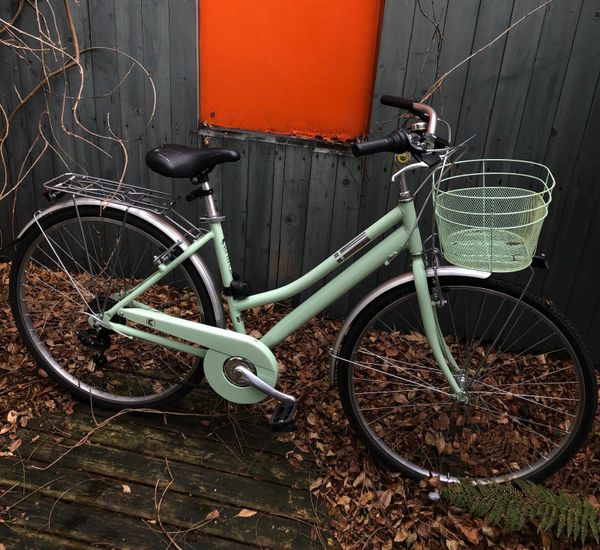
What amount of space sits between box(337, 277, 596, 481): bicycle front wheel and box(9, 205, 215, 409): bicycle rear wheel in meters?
0.91

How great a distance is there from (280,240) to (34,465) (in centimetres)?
179

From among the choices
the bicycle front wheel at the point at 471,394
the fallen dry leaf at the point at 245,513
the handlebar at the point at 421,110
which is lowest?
the fallen dry leaf at the point at 245,513

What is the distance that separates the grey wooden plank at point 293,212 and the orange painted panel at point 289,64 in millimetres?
153

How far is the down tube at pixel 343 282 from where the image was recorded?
2.10m

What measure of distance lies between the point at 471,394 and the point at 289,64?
1.96 meters

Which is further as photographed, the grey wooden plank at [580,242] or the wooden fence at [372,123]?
the grey wooden plank at [580,242]

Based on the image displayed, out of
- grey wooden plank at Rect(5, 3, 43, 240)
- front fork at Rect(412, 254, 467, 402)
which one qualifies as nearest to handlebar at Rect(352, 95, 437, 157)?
front fork at Rect(412, 254, 467, 402)

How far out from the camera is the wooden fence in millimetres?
2562

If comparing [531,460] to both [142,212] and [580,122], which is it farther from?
[142,212]

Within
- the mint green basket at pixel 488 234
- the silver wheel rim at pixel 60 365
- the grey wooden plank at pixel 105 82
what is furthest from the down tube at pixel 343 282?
the grey wooden plank at pixel 105 82

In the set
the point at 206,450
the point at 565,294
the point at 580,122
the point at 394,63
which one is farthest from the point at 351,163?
the point at 206,450

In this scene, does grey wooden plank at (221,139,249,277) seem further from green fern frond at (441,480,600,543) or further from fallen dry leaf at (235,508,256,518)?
green fern frond at (441,480,600,543)

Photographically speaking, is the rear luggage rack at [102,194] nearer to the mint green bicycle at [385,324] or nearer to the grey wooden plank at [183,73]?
the mint green bicycle at [385,324]

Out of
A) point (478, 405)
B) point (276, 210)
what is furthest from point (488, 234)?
point (276, 210)
